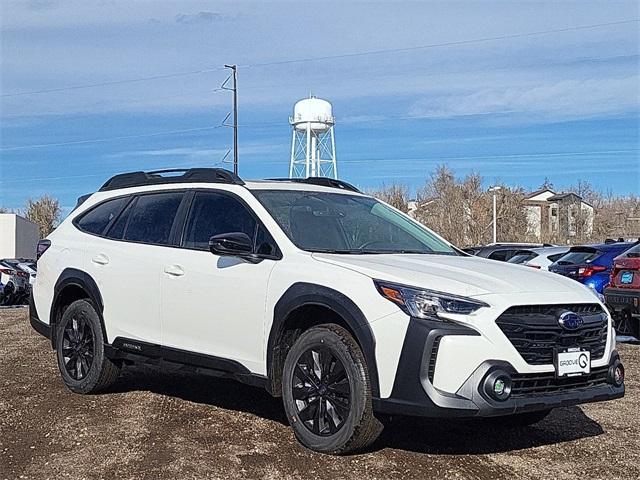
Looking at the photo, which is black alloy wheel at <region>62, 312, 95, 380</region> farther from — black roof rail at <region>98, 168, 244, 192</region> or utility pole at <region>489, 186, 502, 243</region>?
utility pole at <region>489, 186, 502, 243</region>

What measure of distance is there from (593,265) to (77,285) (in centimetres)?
850

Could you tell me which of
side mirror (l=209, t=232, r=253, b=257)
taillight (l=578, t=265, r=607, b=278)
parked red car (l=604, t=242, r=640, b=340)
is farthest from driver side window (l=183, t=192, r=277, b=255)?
taillight (l=578, t=265, r=607, b=278)

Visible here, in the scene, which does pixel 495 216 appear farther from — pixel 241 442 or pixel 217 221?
pixel 241 442

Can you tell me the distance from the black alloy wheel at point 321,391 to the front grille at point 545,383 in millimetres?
999

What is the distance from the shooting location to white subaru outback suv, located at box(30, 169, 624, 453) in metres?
4.89

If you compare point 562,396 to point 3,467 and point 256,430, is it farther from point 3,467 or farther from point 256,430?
point 3,467

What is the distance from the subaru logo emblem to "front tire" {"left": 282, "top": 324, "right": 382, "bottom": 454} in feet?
3.95

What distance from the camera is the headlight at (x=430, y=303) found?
16.0ft

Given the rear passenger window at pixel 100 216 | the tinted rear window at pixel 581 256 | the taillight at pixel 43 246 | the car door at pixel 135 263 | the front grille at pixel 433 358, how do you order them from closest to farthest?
1. the front grille at pixel 433 358
2. the car door at pixel 135 263
3. the rear passenger window at pixel 100 216
4. the taillight at pixel 43 246
5. the tinted rear window at pixel 581 256

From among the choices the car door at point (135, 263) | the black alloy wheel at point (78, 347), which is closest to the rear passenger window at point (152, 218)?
the car door at point (135, 263)

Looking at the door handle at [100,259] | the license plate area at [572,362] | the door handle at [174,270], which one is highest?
the door handle at [100,259]

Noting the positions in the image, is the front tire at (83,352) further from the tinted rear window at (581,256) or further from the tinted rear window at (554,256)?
the tinted rear window at (554,256)

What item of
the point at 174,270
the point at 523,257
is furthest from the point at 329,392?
the point at 523,257

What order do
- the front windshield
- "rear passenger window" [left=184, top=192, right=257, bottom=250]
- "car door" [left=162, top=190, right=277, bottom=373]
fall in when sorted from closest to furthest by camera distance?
"car door" [left=162, top=190, right=277, bottom=373]
the front windshield
"rear passenger window" [left=184, top=192, right=257, bottom=250]
